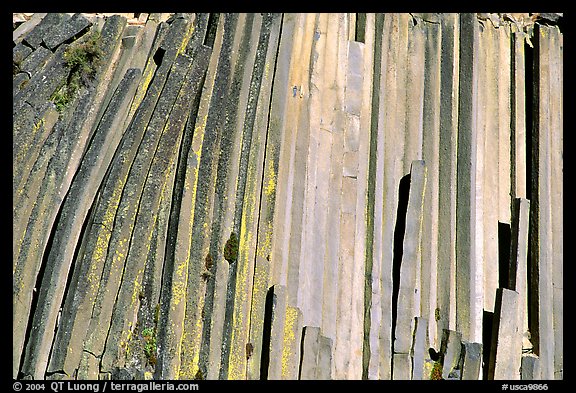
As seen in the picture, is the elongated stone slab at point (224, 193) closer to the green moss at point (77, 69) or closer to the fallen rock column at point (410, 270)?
the green moss at point (77, 69)

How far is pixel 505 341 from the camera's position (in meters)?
9.12

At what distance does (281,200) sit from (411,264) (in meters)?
1.61

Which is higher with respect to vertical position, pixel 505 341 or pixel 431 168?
pixel 431 168

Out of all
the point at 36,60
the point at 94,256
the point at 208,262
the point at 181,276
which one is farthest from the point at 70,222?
the point at 36,60

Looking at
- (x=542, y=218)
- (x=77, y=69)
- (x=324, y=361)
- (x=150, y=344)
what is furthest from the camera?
(x=542, y=218)

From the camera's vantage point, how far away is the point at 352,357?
870cm

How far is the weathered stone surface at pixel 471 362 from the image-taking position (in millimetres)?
8781

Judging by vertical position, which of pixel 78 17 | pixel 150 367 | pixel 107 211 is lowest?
pixel 150 367

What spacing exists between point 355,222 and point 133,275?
2.44 meters

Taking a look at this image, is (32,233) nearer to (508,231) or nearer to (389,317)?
(389,317)

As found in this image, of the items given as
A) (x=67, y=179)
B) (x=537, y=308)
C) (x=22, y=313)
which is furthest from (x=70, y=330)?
(x=537, y=308)

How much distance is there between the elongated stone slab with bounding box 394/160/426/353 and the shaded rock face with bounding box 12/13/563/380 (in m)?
0.02

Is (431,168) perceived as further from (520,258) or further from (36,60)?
(36,60)

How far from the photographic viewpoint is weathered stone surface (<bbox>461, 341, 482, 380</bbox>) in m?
8.78
